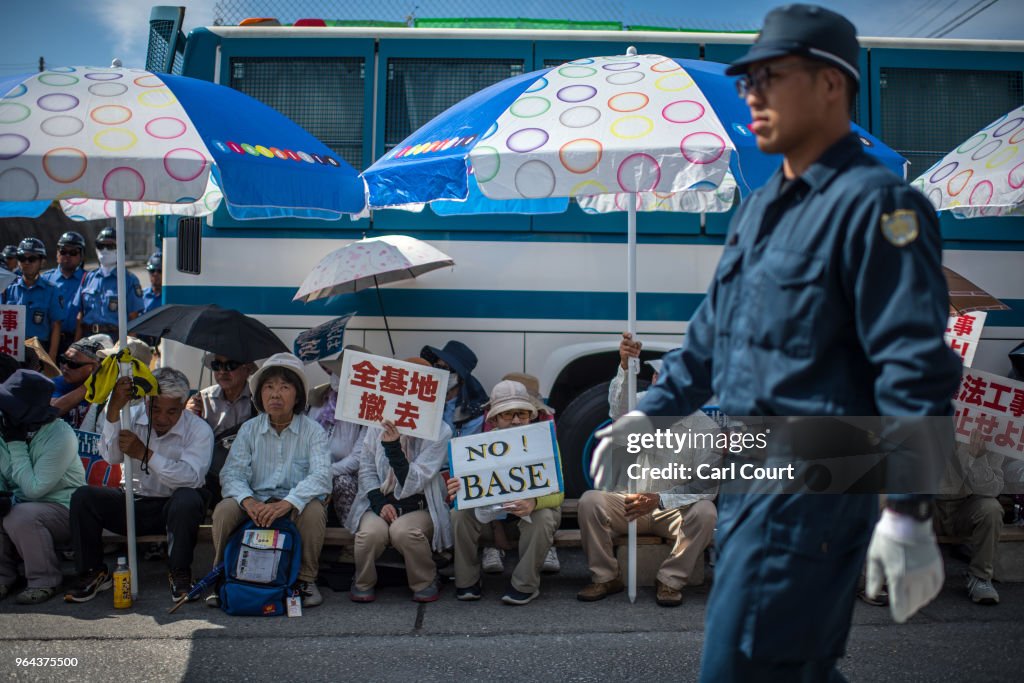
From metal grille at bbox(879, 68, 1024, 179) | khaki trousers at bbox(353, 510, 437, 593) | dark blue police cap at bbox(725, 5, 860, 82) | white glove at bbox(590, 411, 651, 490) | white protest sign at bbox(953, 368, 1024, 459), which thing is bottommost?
khaki trousers at bbox(353, 510, 437, 593)

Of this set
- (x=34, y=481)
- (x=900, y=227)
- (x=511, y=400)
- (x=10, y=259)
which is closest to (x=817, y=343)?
(x=900, y=227)

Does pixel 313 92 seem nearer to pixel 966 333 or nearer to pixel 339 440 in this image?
pixel 339 440

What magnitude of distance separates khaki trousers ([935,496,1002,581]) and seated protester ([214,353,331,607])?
138 inches

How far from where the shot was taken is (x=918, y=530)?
183 centimetres

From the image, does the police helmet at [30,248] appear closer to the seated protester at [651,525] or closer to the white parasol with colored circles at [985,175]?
the seated protester at [651,525]

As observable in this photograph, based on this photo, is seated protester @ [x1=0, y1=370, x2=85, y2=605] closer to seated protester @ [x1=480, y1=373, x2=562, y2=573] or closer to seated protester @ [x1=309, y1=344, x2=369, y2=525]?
seated protester @ [x1=309, y1=344, x2=369, y2=525]

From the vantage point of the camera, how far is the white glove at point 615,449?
240cm

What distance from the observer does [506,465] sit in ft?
16.6

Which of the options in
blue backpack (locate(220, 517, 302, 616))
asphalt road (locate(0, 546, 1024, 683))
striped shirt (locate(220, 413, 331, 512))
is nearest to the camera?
asphalt road (locate(0, 546, 1024, 683))

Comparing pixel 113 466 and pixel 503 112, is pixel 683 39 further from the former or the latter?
pixel 113 466

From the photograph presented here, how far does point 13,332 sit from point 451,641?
151 inches

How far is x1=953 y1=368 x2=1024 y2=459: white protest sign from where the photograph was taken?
5082 mm

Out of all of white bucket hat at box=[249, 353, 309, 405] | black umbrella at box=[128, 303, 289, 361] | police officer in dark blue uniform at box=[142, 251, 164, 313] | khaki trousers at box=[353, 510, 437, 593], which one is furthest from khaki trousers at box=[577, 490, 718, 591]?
police officer in dark blue uniform at box=[142, 251, 164, 313]

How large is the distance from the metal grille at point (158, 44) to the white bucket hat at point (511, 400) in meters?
3.29
